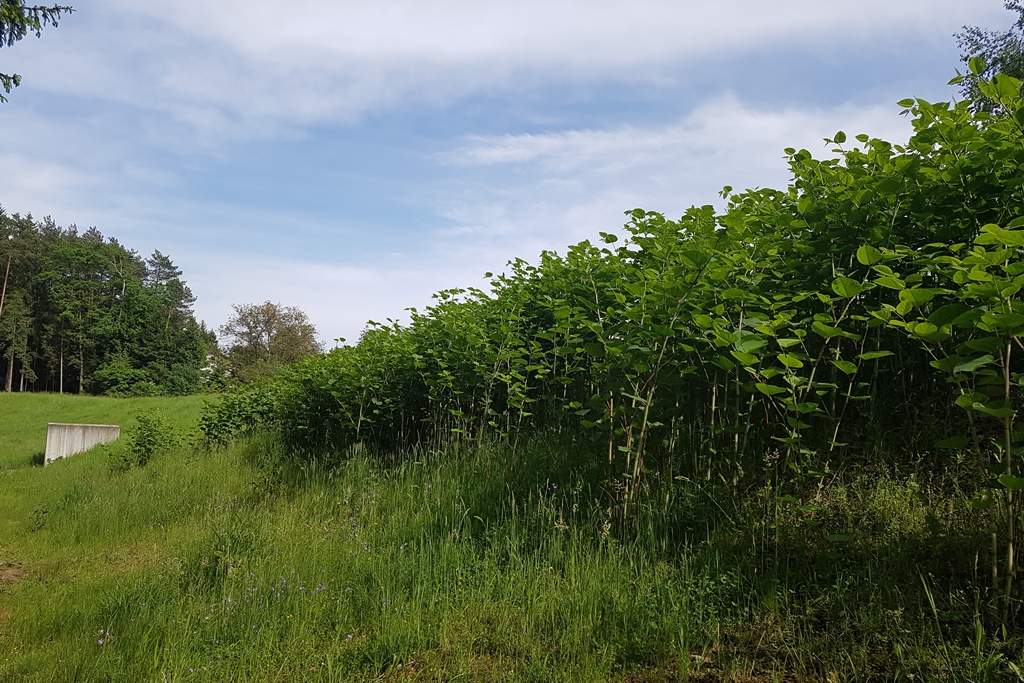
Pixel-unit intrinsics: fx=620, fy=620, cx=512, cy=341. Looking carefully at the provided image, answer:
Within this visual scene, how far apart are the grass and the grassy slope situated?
16.9m

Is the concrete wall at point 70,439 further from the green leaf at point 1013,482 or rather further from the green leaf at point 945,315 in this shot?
the green leaf at point 1013,482

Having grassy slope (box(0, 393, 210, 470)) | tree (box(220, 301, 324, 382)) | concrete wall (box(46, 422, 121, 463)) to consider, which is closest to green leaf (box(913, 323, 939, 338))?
concrete wall (box(46, 422, 121, 463))

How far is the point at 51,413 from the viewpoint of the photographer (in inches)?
1304

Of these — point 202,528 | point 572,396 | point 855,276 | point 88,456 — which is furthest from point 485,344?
point 88,456

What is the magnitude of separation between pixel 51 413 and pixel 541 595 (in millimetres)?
38666

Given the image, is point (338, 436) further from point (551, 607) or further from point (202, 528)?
point (551, 607)

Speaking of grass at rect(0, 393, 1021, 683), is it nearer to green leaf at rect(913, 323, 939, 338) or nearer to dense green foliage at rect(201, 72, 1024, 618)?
dense green foliage at rect(201, 72, 1024, 618)

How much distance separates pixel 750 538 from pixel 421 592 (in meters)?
2.04

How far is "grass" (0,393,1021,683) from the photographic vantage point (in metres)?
2.88

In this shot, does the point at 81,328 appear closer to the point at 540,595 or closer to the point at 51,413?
the point at 51,413

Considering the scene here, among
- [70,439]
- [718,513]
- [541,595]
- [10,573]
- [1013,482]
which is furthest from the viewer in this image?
[70,439]

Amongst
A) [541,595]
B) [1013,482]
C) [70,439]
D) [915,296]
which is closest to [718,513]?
[541,595]

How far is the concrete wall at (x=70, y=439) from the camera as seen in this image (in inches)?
625

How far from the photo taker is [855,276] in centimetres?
437
